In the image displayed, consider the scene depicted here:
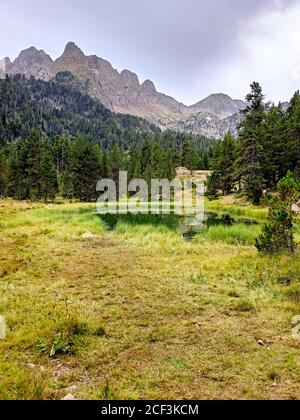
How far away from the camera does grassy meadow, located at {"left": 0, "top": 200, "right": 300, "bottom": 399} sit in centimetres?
613

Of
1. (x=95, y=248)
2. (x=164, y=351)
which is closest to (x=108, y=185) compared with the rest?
(x=95, y=248)

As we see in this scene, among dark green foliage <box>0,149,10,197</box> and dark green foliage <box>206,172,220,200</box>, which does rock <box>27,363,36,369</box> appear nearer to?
dark green foliage <box>206,172,220,200</box>

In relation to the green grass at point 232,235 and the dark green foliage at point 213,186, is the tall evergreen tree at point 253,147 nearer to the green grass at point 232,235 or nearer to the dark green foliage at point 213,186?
the dark green foliage at point 213,186

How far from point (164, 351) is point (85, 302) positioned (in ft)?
12.8

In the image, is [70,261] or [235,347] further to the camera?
[70,261]

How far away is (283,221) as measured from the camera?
1591cm

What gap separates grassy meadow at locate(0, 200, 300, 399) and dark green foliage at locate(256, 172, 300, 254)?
0.78 metres

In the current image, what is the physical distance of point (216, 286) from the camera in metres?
12.4

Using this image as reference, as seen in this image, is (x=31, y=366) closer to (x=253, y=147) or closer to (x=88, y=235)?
(x=88, y=235)

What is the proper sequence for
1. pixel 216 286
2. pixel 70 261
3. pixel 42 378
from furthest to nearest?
pixel 70 261, pixel 216 286, pixel 42 378

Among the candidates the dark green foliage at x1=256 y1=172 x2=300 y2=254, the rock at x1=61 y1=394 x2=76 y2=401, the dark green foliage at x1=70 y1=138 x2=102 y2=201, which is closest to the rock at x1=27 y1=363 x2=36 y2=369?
the rock at x1=61 y1=394 x2=76 y2=401

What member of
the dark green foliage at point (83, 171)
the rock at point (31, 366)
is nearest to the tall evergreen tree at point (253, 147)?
the dark green foliage at point (83, 171)

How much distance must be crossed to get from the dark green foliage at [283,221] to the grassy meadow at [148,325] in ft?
2.57
